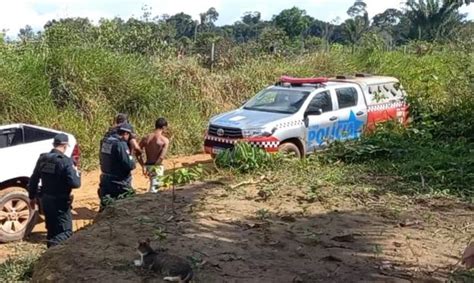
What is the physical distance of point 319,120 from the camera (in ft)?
39.7

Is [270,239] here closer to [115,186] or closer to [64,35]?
[115,186]

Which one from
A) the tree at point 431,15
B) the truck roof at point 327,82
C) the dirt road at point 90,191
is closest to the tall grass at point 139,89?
the dirt road at point 90,191

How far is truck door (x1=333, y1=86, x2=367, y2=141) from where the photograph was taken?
12.5 meters

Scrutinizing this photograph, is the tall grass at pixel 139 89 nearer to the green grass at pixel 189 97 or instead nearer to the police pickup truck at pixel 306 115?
the green grass at pixel 189 97

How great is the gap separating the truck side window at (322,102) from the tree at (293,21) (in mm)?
37995

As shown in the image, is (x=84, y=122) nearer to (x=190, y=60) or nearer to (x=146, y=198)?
(x=190, y=60)

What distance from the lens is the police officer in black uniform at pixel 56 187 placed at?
22.6 ft

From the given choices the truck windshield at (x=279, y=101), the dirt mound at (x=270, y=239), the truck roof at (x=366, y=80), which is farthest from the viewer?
the truck roof at (x=366, y=80)

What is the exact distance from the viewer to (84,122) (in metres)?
13.7

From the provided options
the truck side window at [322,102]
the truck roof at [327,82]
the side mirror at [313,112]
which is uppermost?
the truck roof at [327,82]

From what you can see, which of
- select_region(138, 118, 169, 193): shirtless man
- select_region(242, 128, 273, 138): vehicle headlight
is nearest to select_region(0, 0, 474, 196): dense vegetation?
select_region(242, 128, 273, 138): vehicle headlight

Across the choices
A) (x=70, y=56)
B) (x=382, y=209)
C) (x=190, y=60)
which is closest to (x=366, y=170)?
(x=382, y=209)

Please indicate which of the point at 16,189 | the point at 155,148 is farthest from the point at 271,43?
the point at 16,189

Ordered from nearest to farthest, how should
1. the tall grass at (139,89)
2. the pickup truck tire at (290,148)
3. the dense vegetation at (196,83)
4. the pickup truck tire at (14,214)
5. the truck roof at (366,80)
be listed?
1. the pickup truck tire at (14,214)
2. the dense vegetation at (196,83)
3. the pickup truck tire at (290,148)
4. the tall grass at (139,89)
5. the truck roof at (366,80)
